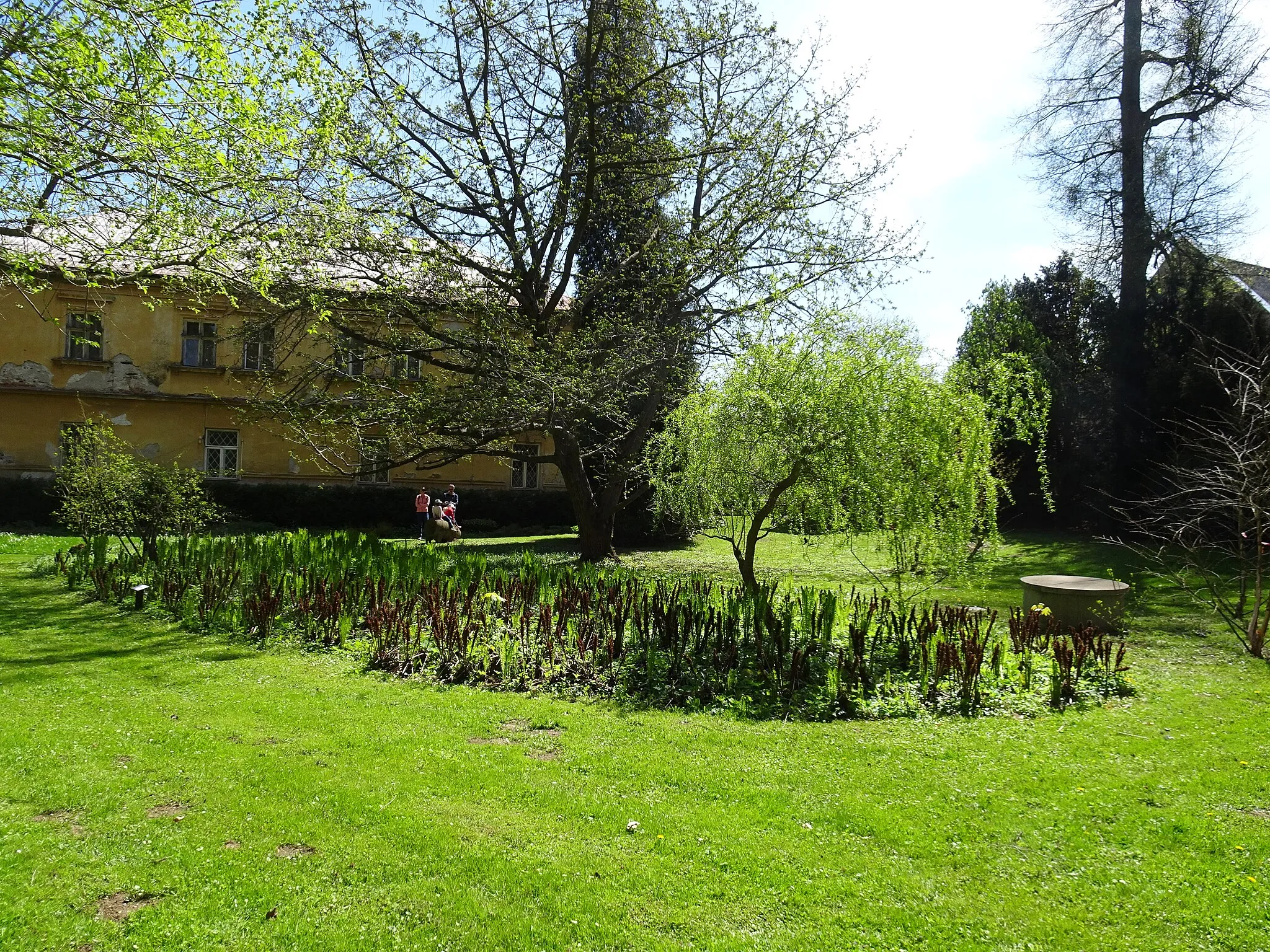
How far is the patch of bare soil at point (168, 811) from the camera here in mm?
4129

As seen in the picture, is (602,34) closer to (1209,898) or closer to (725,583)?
(725,583)

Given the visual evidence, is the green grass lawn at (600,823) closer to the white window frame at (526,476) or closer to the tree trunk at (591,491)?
the tree trunk at (591,491)

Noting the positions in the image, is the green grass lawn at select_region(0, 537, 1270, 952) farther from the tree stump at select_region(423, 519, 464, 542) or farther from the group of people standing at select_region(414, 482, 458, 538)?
the group of people standing at select_region(414, 482, 458, 538)

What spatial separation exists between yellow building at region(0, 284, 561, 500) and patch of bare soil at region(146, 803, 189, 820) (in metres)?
19.1

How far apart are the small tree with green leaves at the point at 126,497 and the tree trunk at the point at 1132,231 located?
23.1m

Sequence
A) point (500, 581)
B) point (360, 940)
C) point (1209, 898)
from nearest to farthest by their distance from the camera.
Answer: point (360, 940) → point (1209, 898) → point (500, 581)

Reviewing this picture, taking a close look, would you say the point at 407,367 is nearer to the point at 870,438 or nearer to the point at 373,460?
the point at 373,460

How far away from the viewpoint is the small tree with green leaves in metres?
11.6

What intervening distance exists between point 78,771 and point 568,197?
1276cm

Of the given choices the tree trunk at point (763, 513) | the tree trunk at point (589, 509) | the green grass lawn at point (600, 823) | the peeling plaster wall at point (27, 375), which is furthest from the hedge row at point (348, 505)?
the green grass lawn at point (600, 823)

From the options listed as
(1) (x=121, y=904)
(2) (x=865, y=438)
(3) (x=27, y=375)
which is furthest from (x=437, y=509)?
(1) (x=121, y=904)

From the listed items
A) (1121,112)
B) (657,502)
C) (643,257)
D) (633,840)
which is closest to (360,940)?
(633,840)

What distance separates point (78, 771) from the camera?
4.69 m

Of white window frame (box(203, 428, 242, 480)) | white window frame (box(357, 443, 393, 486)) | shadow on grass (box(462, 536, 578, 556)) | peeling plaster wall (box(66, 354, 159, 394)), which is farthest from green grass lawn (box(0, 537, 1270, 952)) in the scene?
peeling plaster wall (box(66, 354, 159, 394))
